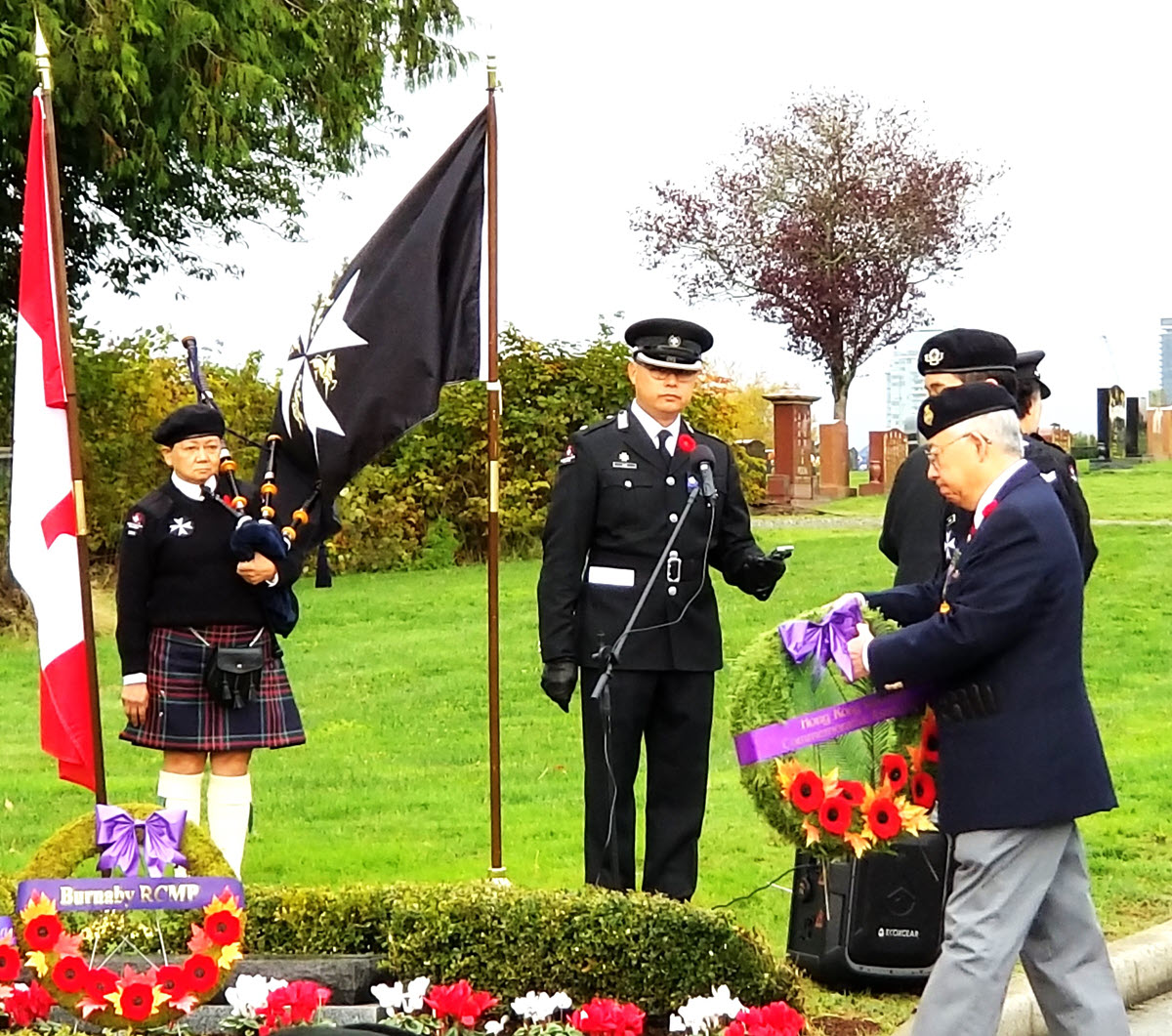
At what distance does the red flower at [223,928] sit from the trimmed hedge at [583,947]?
1.83 feet

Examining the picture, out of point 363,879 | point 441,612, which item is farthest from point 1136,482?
point 363,879

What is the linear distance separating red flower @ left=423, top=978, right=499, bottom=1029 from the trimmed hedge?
377 mm

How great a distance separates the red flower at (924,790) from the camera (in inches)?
203

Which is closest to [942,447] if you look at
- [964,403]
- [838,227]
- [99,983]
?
[964,403]

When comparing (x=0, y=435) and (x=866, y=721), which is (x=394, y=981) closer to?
(x=866, y=721)

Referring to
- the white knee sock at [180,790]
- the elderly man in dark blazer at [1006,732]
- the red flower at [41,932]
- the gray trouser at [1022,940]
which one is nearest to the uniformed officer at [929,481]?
the elderly man in dark blazer at [1006,732]

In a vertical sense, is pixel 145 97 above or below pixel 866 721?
above

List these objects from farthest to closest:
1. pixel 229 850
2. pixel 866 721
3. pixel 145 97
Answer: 1. pixel 145 97
2. pixel 229 850
3. pixel 866 721

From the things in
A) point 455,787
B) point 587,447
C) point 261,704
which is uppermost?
point 587,447

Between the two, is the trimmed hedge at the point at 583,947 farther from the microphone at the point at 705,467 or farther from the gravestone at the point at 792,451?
the gravestone at the point at 792,451

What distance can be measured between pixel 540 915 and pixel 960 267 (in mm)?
47520

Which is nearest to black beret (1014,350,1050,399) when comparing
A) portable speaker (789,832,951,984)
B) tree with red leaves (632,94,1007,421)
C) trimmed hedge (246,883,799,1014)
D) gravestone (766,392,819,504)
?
portable speaker (789,832,951,984)

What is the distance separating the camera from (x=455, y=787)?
1002cm

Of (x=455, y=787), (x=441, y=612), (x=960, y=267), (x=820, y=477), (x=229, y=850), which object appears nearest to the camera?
(x=229, y=850)
